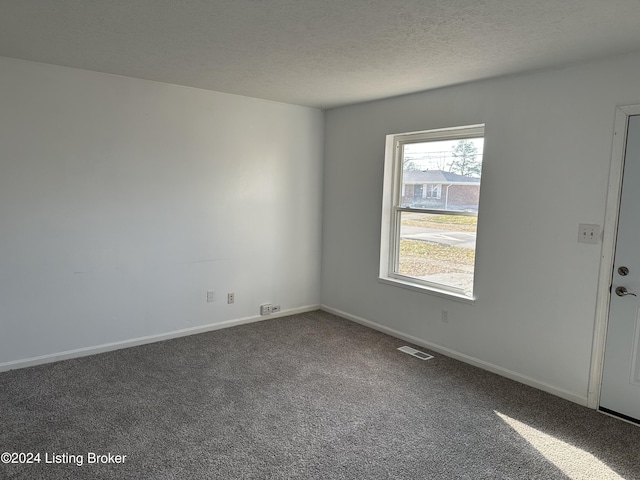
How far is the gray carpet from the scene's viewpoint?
224 centimetres

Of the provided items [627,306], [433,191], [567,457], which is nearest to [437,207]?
[433,191]

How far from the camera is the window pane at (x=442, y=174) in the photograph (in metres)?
3.67

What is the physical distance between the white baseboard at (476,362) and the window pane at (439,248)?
563 mm

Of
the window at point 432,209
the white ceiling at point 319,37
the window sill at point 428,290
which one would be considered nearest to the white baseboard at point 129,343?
the window sill at point 428,290

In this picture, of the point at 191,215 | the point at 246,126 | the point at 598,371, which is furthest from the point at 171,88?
the point at 598,371

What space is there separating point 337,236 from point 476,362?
202 centimetres

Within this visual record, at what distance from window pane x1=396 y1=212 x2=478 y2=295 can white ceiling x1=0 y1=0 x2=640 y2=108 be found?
121cm

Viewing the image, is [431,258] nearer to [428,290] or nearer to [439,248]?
[439,248]

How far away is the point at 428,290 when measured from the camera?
3.94 m

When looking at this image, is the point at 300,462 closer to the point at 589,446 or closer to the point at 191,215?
the point at 589,446

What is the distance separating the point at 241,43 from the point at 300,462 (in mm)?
2455

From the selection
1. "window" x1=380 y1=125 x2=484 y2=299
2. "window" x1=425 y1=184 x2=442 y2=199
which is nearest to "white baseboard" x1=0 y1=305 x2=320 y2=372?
"window" x1=380 y1=125 x2=484 y2=299

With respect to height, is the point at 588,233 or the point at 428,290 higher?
the point at 588,233

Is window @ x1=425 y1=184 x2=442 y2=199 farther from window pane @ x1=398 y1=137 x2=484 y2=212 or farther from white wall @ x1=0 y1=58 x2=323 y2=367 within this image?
white wall @ x1=0 y1=58 x2=323 y2=367
